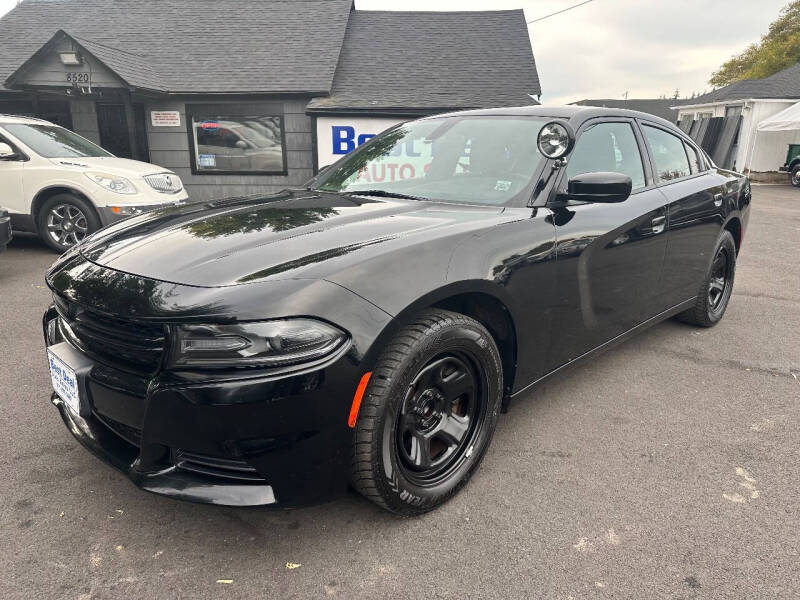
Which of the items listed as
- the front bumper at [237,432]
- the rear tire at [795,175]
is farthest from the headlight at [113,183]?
the rear tire at [795,175]

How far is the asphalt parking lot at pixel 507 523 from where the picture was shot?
1.87 meters

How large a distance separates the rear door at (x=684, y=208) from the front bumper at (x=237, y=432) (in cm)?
253

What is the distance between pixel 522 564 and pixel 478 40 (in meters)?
14.2

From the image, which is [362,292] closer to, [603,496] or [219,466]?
[219,466]

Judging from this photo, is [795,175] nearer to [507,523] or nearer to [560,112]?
[560,112]

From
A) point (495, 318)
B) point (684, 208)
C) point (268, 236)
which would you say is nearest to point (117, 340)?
point (268, 236)

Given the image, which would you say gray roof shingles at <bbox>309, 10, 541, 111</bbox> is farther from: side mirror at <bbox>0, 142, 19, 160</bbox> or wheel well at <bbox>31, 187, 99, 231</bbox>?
side mirror at <bbox>0, 142, 19, 160</bbox>

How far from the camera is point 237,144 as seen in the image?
12.1 meters

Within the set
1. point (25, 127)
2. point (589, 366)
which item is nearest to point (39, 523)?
point (589, 366)

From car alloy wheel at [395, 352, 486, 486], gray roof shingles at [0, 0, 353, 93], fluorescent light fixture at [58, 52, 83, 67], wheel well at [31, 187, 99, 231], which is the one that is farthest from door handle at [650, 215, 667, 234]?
fluorescent light fixture at [58, 52, 83, 67]

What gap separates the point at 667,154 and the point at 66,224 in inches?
264

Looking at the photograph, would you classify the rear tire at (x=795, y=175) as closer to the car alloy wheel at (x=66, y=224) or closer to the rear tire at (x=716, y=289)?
the rear tire at (x=716, y=289)

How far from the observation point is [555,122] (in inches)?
109

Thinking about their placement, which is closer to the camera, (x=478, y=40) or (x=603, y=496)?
(x=603, y=496)
